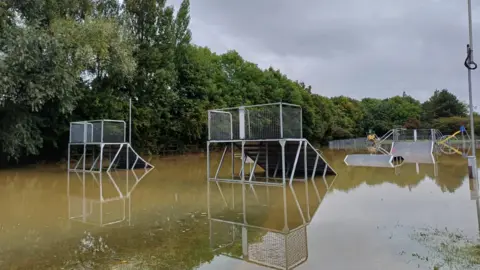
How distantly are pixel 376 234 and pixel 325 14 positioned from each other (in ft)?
38.8

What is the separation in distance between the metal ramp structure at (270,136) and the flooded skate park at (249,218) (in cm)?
4

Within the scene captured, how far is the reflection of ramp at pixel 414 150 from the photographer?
2067 centimetres

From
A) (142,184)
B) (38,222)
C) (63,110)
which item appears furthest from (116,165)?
(38,222)

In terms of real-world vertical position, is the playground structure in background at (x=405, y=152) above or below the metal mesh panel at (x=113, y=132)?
below

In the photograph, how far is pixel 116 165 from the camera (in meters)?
17.3

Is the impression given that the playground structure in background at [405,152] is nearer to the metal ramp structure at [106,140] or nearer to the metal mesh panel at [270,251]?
the metal ramp structure at [106,140]

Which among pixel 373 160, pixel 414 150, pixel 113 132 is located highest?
pixel 113 132

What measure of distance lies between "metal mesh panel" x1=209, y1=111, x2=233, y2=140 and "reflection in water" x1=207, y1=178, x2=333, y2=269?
5.82 feet

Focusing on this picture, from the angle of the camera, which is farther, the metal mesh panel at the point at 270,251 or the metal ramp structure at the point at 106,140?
the metal ramp structure at the point at 106,140

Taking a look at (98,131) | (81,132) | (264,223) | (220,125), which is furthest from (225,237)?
(81,132)

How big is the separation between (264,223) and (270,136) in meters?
4.47

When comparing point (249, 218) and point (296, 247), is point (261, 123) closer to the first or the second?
point (249, 218)

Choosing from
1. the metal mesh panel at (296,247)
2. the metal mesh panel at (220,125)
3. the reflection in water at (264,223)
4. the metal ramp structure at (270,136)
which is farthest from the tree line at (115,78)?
the metal mesh panel at (296,247)

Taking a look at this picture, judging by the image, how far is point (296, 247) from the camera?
473 centimetres
